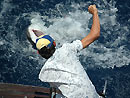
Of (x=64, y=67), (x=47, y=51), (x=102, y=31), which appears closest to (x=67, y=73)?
(x=64, y=67)

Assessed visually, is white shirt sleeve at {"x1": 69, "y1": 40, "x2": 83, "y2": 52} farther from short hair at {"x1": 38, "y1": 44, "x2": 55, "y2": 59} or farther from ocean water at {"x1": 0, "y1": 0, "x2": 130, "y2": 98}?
ocean water at {"x1": 0, "y1": 0, "x2": 130, "y2": 98}

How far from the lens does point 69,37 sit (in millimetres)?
5082

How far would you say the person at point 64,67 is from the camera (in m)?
1.21

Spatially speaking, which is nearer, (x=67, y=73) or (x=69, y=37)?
(x=67, y=73)

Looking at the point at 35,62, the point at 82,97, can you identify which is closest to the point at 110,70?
the point at 35,62

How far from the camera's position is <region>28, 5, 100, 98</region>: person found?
1.21 m

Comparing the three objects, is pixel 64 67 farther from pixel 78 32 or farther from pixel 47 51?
pixel 78 32

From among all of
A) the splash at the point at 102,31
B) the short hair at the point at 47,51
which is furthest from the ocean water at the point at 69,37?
the short hair at the point at 47,51

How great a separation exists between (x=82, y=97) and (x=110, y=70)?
363 cm

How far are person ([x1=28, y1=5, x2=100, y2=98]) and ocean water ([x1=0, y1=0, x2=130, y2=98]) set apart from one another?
353cm

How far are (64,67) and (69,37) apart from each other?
153 inches

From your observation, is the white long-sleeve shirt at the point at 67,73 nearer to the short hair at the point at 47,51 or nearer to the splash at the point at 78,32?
the short hair at the point at 47,51

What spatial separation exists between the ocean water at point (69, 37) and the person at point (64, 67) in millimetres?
3525

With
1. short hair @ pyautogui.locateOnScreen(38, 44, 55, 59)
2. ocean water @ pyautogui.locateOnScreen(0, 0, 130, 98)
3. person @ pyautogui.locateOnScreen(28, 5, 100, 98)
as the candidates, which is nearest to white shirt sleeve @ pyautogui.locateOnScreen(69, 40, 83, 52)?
person @ pyautogui.locateOnScreen(28, 5, 100, 98)
